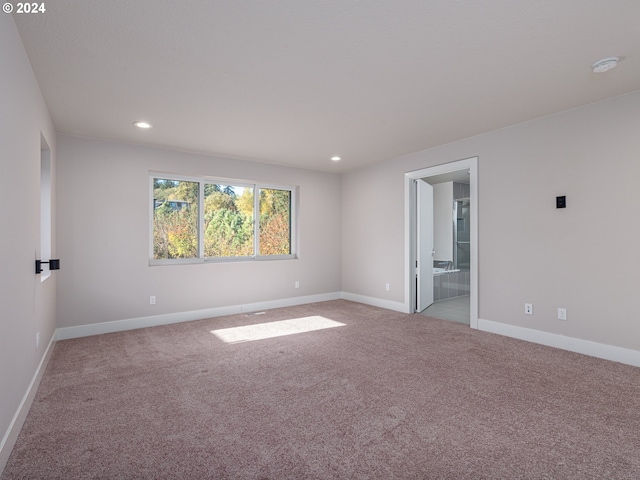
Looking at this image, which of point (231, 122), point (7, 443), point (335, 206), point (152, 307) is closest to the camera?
point (7, 443)

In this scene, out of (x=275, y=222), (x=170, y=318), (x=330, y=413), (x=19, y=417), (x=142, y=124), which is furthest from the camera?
(x=275, y=222)

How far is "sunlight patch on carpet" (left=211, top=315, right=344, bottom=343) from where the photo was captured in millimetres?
3980

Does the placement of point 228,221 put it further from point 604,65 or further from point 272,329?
point 604,65

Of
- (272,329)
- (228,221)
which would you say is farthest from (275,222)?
(272,329)

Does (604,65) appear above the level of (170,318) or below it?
above

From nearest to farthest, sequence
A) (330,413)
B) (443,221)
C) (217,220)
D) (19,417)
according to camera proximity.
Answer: (19,417) < (330,413) < (217,220) < (443,221)

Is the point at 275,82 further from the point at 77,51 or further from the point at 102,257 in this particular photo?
the point at 102,257

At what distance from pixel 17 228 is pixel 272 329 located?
2.84 metres

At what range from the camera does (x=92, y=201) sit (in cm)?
418

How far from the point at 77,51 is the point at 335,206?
4.63 metres

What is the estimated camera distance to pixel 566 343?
3459 mm

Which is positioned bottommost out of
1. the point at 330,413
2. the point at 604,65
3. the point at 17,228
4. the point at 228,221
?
the point at 330,413

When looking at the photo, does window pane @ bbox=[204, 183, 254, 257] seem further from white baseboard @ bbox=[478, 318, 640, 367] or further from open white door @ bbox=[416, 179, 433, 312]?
white baseboard @ bbox=[478, 318, 640, 367]

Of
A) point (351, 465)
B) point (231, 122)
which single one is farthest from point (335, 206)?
point (351, 465)
